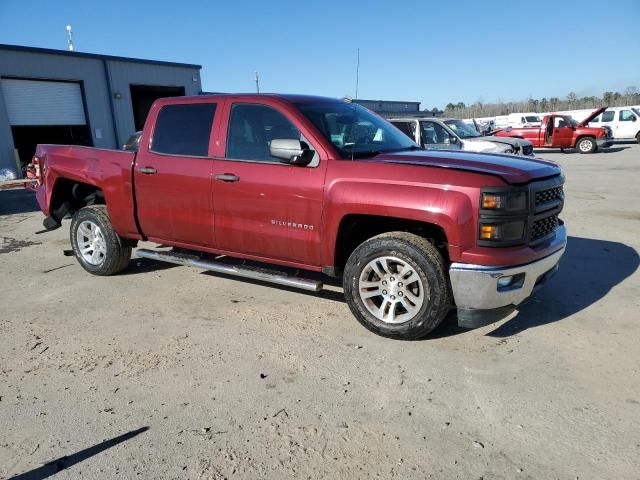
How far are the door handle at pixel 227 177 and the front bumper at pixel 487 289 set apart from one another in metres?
2.04

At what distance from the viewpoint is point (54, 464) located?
8.25 ft

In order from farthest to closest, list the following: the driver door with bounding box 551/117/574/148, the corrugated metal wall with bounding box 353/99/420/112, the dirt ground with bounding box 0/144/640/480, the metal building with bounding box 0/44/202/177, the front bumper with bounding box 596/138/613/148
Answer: the corrugated metal wall with bounding box 353/99/420/112 → the driver door with bounding box 551/117/574/148 → the front bumper with bounding box 596/138/613/148 → the metal building with bounding box 0/44/202/177 → the dirt ground with bounding box 0/144/640/480

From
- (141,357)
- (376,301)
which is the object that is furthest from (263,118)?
(141,357)

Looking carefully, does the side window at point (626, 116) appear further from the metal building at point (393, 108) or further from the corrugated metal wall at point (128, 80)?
the corrugated metal wall at point (128, 80)

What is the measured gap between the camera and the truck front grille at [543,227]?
372cm

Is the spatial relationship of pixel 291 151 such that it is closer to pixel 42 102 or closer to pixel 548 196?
pixel 548 196

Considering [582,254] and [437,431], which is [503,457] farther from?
[582,254]

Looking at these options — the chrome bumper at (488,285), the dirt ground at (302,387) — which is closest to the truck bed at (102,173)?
the dirt ground at (302,387)

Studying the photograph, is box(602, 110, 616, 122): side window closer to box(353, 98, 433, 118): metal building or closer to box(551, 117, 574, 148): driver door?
box(551, 117, 574, 148): driver door

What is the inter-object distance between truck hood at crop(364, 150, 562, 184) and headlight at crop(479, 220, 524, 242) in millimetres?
307

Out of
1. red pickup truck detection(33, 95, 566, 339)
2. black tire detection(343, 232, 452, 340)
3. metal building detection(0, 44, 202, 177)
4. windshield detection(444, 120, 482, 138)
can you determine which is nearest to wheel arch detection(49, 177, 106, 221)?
red pickup truck detection(33, 95, 566, 339)

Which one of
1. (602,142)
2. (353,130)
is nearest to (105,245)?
(353,130)

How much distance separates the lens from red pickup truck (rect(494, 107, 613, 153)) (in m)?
23.8

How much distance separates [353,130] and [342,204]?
3.33 feet
